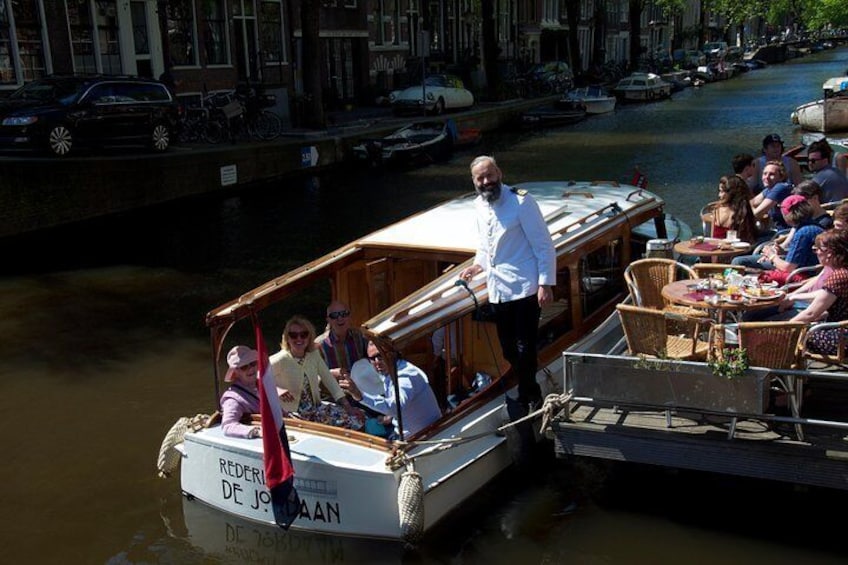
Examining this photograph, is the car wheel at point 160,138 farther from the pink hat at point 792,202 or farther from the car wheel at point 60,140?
the pink hat at point 792,202

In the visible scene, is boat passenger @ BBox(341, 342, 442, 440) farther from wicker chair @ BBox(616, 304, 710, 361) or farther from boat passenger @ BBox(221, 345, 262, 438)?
wicker chair @ BBox(616, 304, 710, 361)

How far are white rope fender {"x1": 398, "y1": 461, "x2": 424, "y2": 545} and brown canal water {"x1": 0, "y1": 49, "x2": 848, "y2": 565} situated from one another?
1.72ft

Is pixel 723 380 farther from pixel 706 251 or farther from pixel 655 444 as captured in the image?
pixel 706 251

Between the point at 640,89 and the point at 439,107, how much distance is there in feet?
46.5

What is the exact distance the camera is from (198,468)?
6.15 meters

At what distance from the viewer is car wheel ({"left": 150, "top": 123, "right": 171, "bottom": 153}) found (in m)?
19.3

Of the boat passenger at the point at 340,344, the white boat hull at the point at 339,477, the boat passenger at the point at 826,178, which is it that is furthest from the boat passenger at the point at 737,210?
the boat passenger at the point at 340,344

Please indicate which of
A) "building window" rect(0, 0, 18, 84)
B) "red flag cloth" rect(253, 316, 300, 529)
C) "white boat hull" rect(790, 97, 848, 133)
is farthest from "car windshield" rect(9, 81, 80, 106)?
"white boat hull" rect(790, 97, 848, 133)

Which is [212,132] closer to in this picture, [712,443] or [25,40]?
[25,40]

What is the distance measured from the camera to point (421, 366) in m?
7.15

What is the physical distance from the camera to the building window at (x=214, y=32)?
26.8 m

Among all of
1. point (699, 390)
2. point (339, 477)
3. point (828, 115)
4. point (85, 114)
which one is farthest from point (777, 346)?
point (828, 115)

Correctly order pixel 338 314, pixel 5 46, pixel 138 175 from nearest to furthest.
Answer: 1. pixel 338 314
2. pixel 138 175
3. pixel 5 46

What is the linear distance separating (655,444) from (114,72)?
2140 cm
